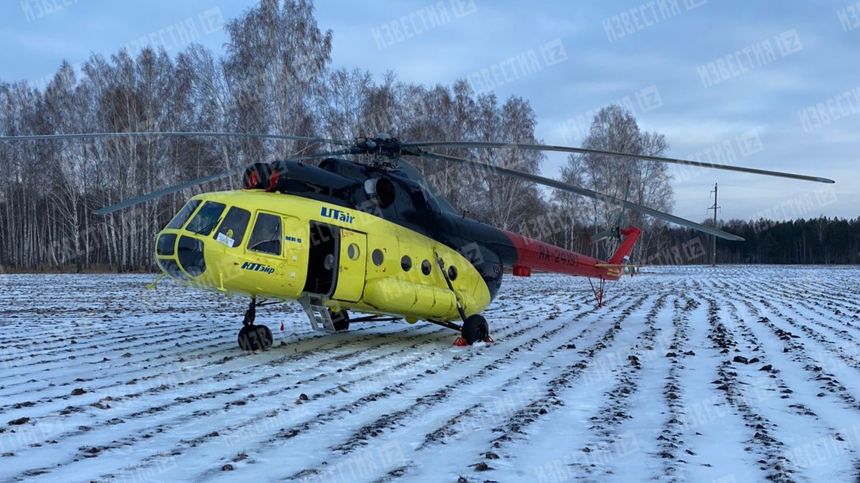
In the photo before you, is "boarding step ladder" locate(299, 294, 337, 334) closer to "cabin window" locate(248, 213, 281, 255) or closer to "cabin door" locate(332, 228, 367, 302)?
"cabin door" locate(332, 228, 367, 302)

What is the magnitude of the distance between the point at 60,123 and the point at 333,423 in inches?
1489

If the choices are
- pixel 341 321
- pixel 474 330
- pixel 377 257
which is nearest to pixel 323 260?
pixel 377 257

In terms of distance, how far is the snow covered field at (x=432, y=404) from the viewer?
404 cm

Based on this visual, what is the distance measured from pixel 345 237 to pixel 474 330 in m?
2.47

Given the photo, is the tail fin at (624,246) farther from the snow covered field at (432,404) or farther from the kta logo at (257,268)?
the kta logo at (257,268)

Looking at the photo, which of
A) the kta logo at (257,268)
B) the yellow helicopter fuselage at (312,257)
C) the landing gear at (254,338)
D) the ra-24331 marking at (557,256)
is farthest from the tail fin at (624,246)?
the kta logo at (257,268)

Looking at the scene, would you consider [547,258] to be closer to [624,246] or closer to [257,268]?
[624,246]

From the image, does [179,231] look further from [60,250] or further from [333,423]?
[60,250]

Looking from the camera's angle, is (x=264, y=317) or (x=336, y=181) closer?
(x=336, y=181)

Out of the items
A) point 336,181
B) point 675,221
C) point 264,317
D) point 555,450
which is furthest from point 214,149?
point 555,450

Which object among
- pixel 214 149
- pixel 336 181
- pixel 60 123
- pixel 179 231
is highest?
pixel 60 123

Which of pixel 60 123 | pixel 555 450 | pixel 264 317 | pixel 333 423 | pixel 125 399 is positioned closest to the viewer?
pixel 555 450

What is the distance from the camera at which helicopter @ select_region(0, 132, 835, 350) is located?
756 centimetres

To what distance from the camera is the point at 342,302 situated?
863 centimetres
